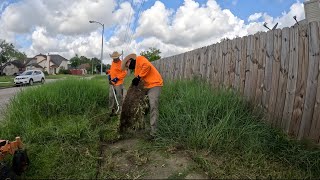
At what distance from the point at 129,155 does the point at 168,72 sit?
28.1 ft

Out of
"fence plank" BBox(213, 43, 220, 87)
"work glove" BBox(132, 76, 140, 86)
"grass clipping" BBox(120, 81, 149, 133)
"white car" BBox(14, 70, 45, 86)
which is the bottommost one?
"white car" BBox(14, 70, 45, 86)

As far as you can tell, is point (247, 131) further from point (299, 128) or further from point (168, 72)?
point (168, 72)

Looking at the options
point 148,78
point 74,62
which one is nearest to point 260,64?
point 148,78

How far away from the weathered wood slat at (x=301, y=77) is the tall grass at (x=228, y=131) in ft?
1.04

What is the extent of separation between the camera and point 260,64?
541 centimetres

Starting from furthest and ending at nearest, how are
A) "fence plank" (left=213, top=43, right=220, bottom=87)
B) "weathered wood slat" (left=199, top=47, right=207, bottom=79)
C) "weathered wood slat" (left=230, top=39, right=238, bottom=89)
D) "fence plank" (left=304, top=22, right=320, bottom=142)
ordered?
1. "weathered wood slat" (left=199, top=47, right=207, bottom=79)
2. "fence plank" (left=213, top=43, right=220, bottom=87)
3. "weathered wood slat" (left=230, top=39, right=238, bottom=89)
4. "fence plank" (left=304, top=22, right=320, bottom=142)

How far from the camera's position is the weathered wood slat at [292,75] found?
4547 millimetres

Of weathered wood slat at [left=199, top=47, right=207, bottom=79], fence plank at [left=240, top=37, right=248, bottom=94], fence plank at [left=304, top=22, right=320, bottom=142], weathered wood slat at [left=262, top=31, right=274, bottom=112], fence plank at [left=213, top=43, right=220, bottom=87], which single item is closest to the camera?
fence plank at [left=304, top=22, right=320, bottom=142]

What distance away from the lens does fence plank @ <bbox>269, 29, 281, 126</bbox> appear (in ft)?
16.2

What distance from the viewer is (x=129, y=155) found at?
4656mm

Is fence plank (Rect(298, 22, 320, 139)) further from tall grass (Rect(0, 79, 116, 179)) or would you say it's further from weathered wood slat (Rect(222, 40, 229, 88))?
tall grass (Rect(0, 79, 116, 179))

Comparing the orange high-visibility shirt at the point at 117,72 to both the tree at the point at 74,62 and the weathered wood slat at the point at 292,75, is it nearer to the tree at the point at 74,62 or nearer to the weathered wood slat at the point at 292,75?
the weathered wood slat at the point at 292,75

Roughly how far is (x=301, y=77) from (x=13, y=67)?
316 feet

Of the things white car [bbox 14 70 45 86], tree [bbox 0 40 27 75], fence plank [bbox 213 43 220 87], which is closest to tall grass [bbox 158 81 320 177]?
fence plank [bbox 213 43 220 87]
